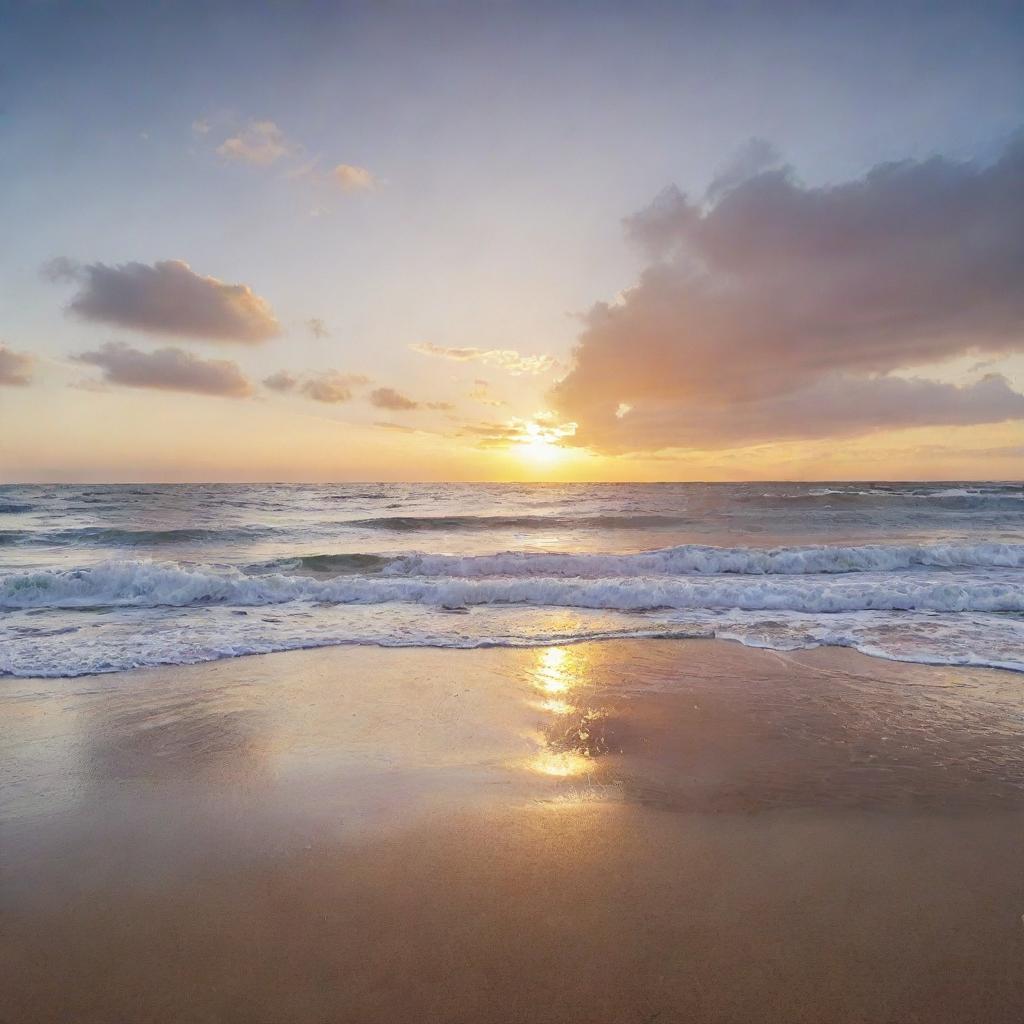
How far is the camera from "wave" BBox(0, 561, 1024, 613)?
958 cm

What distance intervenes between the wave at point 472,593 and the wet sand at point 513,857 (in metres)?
4.46

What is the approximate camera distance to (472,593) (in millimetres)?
10578

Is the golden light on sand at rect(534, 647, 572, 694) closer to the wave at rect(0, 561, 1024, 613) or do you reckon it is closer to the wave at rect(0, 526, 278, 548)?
the wave at rect(0, 561, 1024, 613)

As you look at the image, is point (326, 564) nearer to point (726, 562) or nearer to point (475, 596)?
point (475, 596)

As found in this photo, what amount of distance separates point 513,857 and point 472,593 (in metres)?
7.60

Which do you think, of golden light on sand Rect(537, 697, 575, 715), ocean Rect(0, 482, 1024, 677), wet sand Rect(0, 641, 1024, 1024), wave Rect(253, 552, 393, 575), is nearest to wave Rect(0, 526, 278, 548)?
ocean Rect(0, 482, 1024, 677)

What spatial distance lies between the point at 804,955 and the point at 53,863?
12.0 feet

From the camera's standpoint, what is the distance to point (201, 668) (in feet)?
20.6

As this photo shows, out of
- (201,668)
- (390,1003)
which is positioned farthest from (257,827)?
(201,668)

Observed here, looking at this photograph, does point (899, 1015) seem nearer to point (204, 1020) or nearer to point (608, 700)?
point (204, 1020)

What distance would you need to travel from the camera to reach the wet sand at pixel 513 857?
2215 millimetres

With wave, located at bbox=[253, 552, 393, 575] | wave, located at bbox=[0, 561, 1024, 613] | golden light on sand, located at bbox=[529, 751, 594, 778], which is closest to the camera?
golden light on sand, located at bbox=[529, 751, 594, 778]

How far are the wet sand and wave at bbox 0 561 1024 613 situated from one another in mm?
4460

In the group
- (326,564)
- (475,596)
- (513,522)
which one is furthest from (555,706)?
(513,522)
